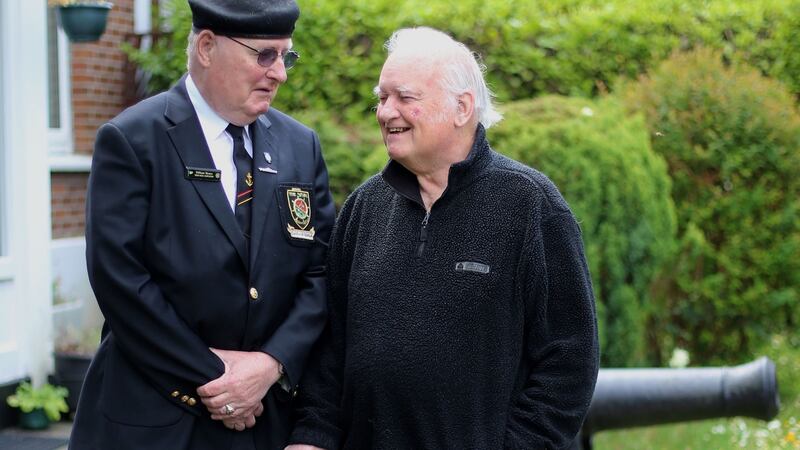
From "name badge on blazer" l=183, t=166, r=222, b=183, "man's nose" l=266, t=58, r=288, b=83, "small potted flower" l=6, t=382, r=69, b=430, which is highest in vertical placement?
"man's nose" l=266, t=58, r=288, b=83

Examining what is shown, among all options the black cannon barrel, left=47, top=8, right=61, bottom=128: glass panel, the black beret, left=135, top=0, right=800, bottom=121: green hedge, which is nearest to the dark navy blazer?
the black beret

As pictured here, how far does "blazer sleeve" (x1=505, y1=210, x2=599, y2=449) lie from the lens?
3.09 meters

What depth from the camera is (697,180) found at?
8180 mm

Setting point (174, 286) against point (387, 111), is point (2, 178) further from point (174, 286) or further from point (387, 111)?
Result: point (387, 111)

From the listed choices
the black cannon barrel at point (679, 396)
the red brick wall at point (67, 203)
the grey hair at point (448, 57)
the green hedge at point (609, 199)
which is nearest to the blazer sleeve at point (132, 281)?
the grey hair at point (448, 57)

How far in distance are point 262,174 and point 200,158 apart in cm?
20

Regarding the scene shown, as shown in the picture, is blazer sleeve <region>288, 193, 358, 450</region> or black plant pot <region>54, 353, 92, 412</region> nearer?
blazer sleeve <region>288, 193, 358, 450</region>

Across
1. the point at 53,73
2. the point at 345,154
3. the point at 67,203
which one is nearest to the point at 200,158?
the point at 345,154

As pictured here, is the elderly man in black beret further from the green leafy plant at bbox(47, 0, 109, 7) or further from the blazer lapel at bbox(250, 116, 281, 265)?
the green leafy plant at bbox(47, 0, 109, 7)

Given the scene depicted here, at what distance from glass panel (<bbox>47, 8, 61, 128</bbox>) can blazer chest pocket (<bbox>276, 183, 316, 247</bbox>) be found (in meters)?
5.35

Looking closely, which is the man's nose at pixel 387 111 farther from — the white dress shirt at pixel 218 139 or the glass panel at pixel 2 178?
the glass panel at pixel 2 178

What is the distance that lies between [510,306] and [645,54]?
6.99 m

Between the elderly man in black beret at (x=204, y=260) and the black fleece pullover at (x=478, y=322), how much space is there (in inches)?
10.6

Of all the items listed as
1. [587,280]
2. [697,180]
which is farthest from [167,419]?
[697,180]
